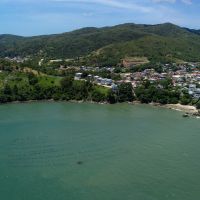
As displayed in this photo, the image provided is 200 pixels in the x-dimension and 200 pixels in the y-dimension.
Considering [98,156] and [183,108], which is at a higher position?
[98,156]

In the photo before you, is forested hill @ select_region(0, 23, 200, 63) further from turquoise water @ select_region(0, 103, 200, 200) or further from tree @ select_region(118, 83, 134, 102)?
turquoise water @ select_region(0, 103, 200, 200)

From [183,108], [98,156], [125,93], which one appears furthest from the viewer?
[125,93]

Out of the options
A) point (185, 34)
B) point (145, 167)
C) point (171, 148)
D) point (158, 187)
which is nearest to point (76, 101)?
point (171, 148)

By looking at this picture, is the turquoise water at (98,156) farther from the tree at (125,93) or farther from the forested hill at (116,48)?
the forested hill at (116,48)

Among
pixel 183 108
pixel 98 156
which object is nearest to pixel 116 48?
pixel 183 108

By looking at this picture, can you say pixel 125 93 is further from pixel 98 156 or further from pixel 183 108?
pixel 98 156

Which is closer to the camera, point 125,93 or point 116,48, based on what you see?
point 125,93

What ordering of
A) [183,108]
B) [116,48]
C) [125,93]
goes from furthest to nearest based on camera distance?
[116,48] → [125,93] → [183,108]

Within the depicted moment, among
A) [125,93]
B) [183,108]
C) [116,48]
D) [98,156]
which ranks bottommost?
[183,108]

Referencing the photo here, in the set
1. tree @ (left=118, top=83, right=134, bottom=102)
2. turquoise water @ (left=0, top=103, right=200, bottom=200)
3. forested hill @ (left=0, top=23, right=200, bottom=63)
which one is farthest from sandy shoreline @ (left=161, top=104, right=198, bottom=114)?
forested hill @ (left=0, top=23, right=200, bottom=63)
